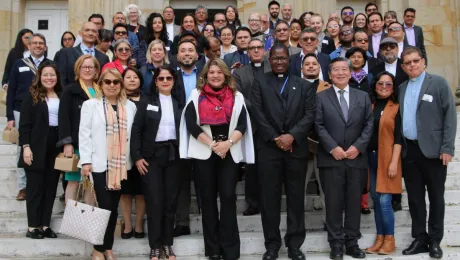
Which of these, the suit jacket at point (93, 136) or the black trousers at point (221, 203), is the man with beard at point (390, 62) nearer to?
the black trousers at point (221, 203)

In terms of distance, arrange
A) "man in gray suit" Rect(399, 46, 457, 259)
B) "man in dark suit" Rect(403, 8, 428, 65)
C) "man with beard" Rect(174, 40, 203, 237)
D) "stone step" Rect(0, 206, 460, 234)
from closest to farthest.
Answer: "man in gray suit" Rect(399, 46, 457, 259)
"man with beard" Rect(174, 40, 203, 237)
"stone step" Rect(0, 206, 460, 234)
"man in dark suit" Rect(403, 8, 428, 65)

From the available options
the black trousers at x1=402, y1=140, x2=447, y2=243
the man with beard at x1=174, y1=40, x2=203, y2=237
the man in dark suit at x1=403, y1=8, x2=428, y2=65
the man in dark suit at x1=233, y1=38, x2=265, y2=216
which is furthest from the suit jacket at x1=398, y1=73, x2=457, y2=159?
the man in dark suit at x1=403, y1=8, x2=428, y2=65

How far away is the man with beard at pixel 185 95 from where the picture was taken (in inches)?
248

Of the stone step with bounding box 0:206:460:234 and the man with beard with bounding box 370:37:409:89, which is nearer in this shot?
the stone step with bounding box 0:206:460:234

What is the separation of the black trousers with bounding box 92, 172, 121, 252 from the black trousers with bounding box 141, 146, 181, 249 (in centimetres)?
38

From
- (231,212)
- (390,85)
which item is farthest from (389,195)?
(231,212)

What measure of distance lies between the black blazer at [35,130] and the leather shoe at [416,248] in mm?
4325

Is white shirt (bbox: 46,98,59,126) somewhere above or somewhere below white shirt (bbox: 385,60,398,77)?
below

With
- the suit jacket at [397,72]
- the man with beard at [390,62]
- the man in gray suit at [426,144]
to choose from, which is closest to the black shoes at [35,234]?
the man in gray suit at [426,144]

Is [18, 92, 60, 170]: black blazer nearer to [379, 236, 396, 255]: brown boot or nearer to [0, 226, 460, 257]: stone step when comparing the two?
[0, 226, 460, 257]: stone step

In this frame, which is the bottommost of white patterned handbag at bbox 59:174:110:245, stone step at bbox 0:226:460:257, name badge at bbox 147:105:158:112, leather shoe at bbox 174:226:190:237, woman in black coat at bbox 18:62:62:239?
stone step at bbox 0:226:460:257

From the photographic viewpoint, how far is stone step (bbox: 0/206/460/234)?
646cm

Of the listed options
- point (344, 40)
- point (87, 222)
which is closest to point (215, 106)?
point (87, 222)

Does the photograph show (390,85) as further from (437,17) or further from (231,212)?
(437,17)
